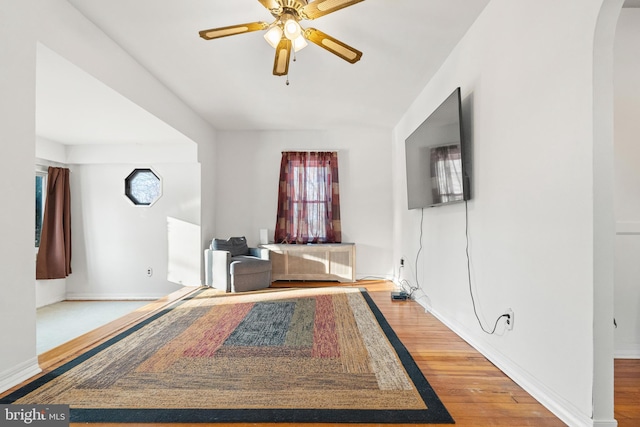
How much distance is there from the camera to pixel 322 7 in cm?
206

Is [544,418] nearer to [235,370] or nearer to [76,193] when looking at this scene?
[235,370]

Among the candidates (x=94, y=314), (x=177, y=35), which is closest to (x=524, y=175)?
(x=177, y=35)

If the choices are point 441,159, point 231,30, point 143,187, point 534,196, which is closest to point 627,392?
point 534,196

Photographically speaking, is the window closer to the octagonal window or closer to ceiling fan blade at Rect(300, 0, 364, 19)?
the octagonal window

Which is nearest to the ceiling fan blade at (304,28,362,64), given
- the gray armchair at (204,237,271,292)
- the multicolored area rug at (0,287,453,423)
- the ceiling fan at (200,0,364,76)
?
the ceiling fan at (200,0,364,76)

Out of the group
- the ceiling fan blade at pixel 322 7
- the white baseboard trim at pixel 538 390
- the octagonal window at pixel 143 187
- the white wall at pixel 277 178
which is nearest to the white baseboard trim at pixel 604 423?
the white baseboard trim at pixel 538 390

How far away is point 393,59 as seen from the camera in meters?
3.24

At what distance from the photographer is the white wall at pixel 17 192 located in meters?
1.88

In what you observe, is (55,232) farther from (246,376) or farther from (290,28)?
(290,28)

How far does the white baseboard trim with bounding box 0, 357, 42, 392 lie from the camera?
184cm

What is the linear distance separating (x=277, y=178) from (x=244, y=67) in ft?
8.51

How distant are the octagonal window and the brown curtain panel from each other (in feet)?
2.91

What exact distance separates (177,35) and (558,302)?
3.31 metres

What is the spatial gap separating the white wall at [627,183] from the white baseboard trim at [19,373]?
3.82 meters
